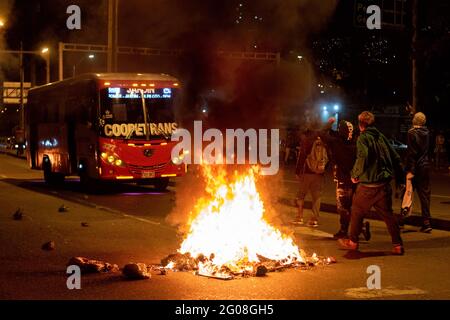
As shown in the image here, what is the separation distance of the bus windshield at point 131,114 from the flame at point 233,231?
8487 millimetres

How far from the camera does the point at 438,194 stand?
16.9 metres

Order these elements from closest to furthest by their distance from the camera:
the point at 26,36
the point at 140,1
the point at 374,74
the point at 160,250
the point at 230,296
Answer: the point at 230,296 < the point at 160,250 < the point at 140,1 < the point at 26,36 < the point at 374,74

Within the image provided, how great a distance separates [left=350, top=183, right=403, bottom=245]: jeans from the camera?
27.7 ft

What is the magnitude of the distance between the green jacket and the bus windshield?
29.5 ft

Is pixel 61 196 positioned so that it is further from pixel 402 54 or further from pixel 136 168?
pixel 402 54

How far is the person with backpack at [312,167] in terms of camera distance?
10.8m

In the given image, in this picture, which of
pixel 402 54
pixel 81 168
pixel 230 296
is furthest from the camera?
pixel 402 54

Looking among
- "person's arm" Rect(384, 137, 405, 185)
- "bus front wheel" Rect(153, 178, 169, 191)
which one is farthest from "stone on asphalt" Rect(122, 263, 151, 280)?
"bus front wheel" Rect(153, 178, 169, 191)

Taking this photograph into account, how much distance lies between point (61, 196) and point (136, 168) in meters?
1.85

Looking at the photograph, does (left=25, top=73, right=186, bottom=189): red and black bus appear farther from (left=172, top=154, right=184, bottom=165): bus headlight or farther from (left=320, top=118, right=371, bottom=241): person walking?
(left=320, top=118, right=371, bottom=241): person walking

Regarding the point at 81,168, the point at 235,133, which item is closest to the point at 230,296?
the point at 235,133

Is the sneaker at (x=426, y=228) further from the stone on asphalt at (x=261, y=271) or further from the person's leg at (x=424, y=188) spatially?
the stone on asphalt at (x=261, y=271)

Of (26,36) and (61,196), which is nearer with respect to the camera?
(61,196)

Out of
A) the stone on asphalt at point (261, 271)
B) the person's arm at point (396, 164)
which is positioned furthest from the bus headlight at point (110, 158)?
the stone on asphalt at point (261, 271)
